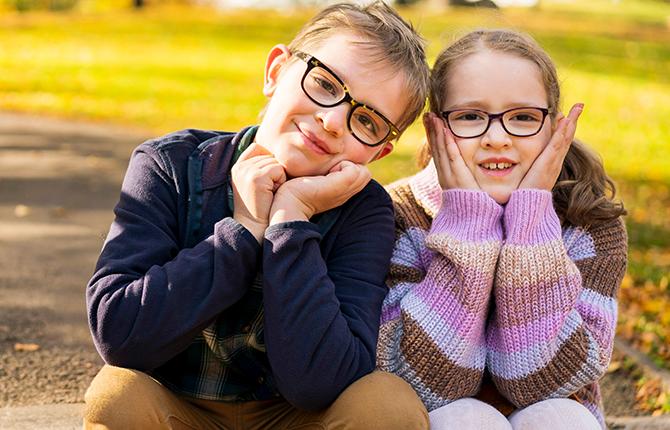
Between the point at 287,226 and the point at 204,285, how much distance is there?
10.7 inches

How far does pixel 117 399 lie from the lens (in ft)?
7.92

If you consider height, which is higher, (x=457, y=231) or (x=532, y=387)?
(x=457, y=231)

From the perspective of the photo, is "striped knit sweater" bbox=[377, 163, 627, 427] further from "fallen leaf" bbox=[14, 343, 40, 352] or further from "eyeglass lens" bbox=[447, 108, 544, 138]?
"fallen leaf" bbox=[14, 343, 40, 352]

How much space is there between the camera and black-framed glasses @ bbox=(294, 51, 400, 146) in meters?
2.73

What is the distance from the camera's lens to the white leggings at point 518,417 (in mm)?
2676

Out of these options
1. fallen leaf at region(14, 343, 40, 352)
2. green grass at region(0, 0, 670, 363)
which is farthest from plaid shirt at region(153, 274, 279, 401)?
fallen leaf at region(14, 343, 40, 352)

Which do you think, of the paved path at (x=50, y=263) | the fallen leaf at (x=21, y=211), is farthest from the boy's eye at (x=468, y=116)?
the fallen leaf at (x=21, y=211)

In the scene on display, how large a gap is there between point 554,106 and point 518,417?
40.0 inches

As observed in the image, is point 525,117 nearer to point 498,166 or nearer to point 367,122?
point 498,166

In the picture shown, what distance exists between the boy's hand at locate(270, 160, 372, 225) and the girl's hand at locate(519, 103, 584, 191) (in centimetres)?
58

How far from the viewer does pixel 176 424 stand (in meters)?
2.56

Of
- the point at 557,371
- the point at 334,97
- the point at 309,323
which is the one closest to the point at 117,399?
the point at 309,323

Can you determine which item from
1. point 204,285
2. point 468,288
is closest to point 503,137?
point 468,288

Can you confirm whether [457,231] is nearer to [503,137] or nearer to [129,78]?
[503,137]
